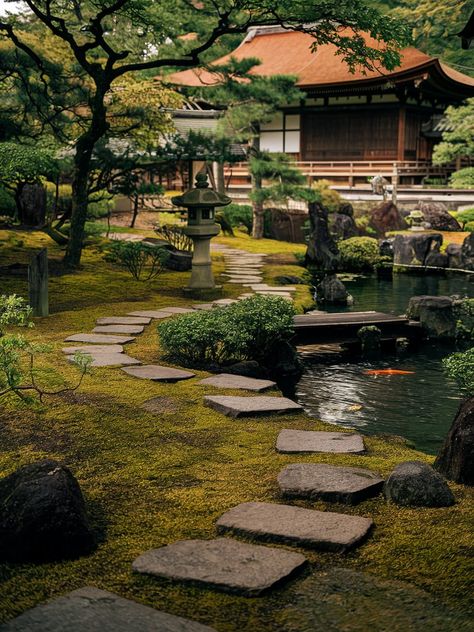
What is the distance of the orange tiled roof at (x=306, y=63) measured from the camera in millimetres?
28969

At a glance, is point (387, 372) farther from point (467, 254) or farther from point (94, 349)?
point (467, 254)

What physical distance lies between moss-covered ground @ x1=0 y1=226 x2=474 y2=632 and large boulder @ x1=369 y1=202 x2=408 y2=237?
1817 cm

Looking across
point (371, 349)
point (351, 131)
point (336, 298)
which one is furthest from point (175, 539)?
point (351, 131)

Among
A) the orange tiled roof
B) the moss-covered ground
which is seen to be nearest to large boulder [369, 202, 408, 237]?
the orange tiled roof

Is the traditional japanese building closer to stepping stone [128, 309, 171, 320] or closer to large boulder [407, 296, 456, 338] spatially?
large boulder [407, 296, 456, 338]

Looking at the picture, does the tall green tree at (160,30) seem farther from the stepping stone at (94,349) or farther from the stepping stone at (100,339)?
the stepping stone at (94,349)

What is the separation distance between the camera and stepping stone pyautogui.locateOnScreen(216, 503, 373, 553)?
3557 millimetres

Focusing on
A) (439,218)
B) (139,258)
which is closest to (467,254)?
(439,218)

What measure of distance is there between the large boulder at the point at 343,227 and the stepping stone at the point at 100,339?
560 inches

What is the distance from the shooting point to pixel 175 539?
366 cm

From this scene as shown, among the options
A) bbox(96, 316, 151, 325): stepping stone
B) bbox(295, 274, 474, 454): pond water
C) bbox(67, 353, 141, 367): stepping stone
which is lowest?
bbox(295, 274, 474, 454): pond water

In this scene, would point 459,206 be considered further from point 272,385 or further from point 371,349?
point 272,385

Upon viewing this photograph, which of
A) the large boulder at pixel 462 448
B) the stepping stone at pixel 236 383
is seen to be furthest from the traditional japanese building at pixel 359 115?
the large boulder at pixel 462 448

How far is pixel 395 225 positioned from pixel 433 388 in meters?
16.6
